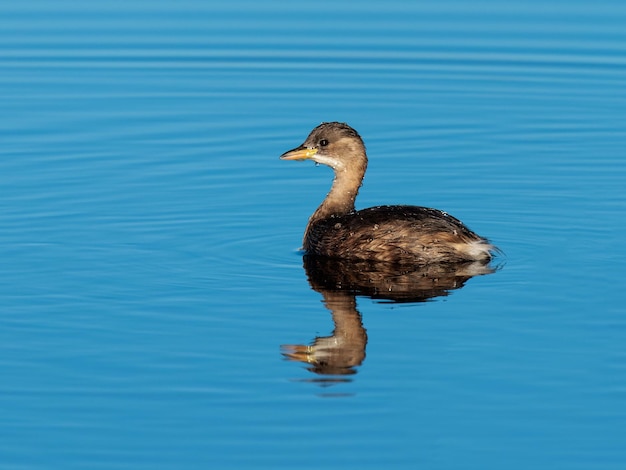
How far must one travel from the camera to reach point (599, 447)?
Result: 7715mm

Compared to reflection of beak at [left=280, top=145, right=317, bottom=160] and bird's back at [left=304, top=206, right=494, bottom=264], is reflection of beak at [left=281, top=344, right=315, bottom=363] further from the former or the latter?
reflection of beak at [left=280, top=145, right=317, bottom=160]

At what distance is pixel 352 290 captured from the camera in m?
10.9

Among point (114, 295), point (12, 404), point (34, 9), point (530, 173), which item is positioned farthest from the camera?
point (34, 9)

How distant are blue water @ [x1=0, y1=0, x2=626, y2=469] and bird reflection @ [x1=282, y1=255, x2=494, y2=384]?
0.06 meters

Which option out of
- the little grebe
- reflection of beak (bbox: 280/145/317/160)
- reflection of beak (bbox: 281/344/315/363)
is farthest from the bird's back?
reflection of beak (bbox: 281/344/315/363)

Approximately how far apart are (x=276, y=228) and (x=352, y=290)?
1.98m

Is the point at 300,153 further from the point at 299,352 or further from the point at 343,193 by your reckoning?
the point at 299,352

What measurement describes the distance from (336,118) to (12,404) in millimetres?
8735

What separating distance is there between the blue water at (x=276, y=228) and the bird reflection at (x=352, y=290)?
58mm

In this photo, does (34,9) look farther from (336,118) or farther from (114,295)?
(114,295)

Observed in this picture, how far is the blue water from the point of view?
8008 mm

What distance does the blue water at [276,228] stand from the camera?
8.01m

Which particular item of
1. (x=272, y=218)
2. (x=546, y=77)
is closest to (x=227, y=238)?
(x=272, y=218)

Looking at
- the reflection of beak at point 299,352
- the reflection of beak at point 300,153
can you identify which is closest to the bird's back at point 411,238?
the reflection of beak at point 300,153
